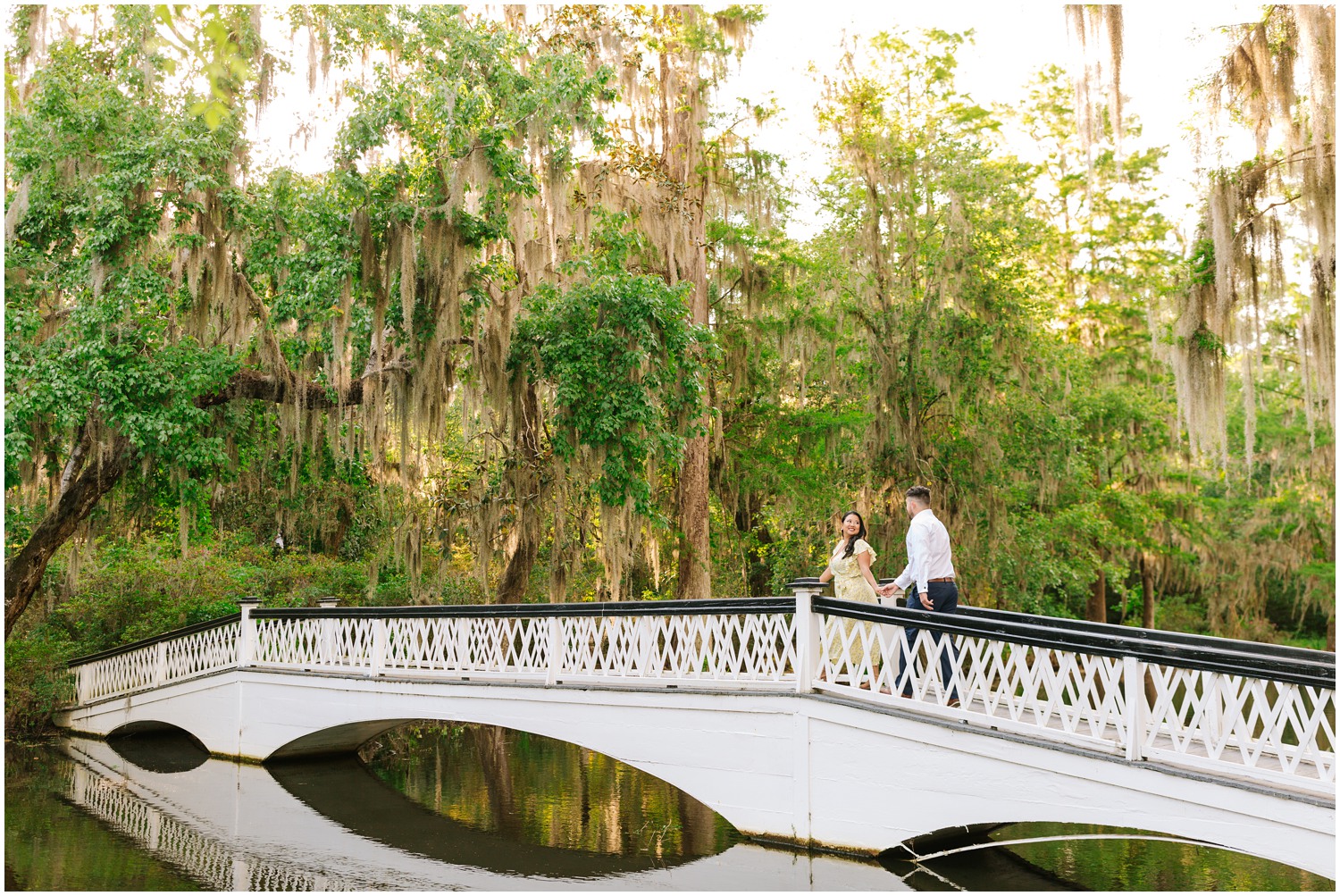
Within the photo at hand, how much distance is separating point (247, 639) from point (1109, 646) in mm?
10645

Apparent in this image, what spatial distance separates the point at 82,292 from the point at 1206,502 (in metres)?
19.5

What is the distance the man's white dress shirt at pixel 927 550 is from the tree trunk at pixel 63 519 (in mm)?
9321

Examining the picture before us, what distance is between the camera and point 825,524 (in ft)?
58.1

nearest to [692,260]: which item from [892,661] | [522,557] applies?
[522,557]

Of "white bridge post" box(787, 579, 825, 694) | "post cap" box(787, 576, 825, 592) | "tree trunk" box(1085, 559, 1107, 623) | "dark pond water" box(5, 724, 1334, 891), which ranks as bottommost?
"dark pond water" box(5, 724, 1334, 891)

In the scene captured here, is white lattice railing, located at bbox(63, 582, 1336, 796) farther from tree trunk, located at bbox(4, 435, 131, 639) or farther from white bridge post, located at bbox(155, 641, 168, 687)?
tree trunk, located at bbox(4, 435, 131, 639)

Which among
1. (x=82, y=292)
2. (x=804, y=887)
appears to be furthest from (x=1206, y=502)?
(x=82, y=292)

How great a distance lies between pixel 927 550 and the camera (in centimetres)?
764

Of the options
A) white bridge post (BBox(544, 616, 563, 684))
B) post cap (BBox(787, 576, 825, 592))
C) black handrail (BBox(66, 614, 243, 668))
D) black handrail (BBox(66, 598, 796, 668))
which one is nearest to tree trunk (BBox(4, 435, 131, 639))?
black handrail (BBox(66, 614, 243, 668))

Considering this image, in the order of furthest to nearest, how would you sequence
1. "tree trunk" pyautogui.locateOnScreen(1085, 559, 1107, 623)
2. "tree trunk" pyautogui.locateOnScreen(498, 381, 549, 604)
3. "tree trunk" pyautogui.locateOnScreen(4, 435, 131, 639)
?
"tree trunk" pyautogui.locateOnScreen(1085, 559, 1107, 623)
"tree trunk" pyautogui.locateOnScreen(498, 381, 549, 604)
"tree trunk" pyautogui.locateOnScreen(4, 435, 131, 639)

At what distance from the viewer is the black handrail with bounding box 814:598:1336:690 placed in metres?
5.23

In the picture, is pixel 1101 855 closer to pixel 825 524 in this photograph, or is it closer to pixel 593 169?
pixel 825 524

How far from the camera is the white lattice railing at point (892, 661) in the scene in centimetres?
556

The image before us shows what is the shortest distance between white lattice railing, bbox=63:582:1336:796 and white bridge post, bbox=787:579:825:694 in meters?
0.01
